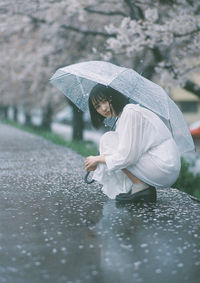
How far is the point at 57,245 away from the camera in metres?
4.09

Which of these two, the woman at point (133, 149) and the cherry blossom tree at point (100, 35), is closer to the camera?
the woman at point (133, 149)

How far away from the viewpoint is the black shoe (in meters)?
5.53

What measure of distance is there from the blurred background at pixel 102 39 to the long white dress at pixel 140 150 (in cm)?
183

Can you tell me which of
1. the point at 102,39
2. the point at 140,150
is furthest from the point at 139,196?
the point at 102,39

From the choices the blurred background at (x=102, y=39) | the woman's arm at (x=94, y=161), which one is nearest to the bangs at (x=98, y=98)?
the woman's arm at (x=94, y=161)

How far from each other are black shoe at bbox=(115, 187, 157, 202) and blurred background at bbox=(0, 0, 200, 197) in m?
1.87

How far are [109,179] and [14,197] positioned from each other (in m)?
1.23

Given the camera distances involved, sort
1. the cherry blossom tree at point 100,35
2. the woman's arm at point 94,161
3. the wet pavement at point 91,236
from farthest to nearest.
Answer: the cherry blossom tree at point 100,35 < the woman's arm at point 94,161 < the wet pavement at point 91,236

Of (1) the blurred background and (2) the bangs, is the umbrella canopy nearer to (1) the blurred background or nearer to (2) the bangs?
(2) the bangs

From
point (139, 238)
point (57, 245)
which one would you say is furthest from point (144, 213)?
point (57, 245)

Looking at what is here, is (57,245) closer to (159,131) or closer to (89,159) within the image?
(89,159)

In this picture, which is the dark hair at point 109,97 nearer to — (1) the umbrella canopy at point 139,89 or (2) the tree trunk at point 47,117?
(1) the umbrella canopy at point 139,89

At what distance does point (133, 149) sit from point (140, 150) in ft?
0.41

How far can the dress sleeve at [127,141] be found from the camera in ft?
17.0
